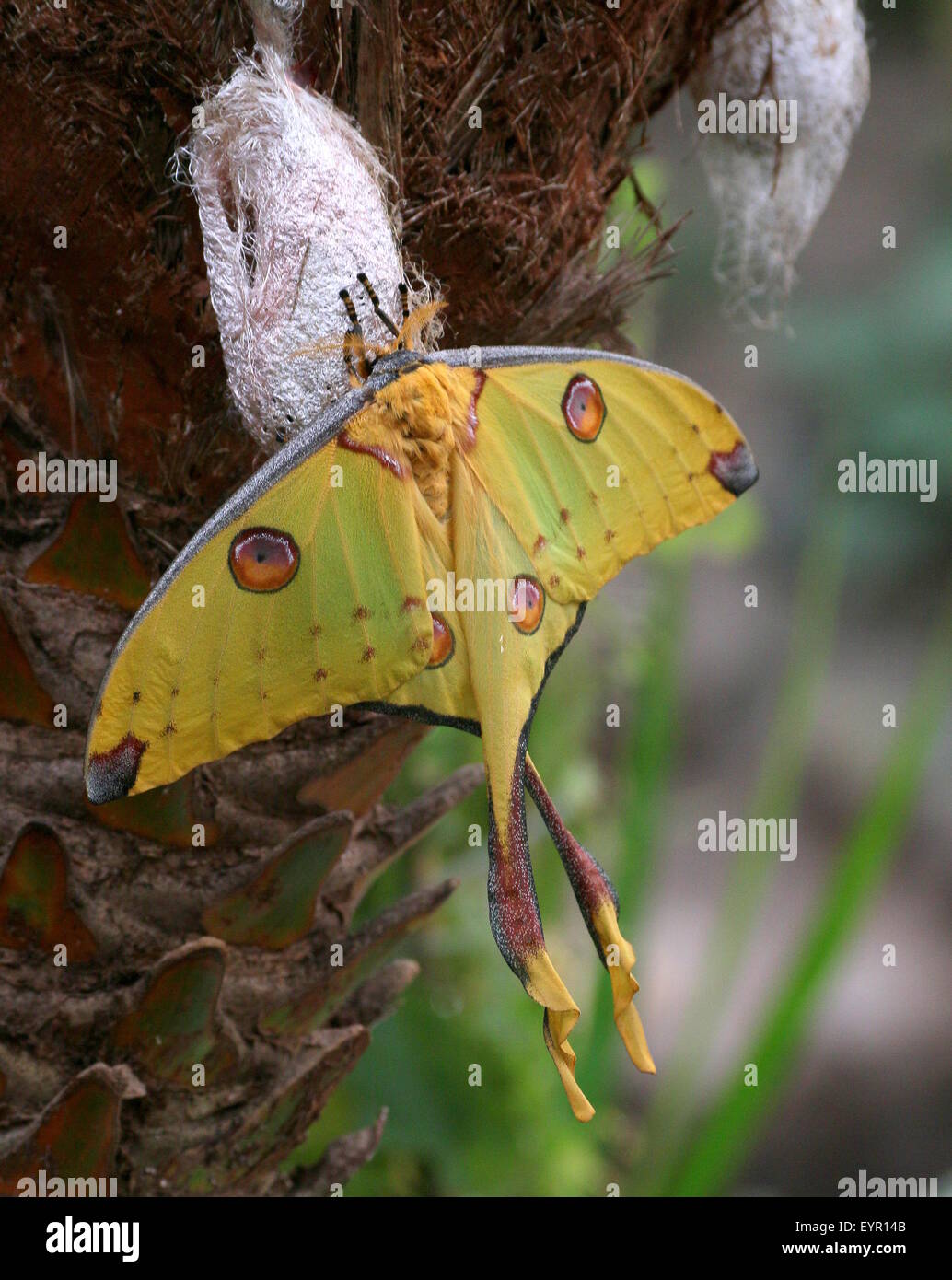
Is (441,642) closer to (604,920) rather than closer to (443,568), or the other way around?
(443,568)

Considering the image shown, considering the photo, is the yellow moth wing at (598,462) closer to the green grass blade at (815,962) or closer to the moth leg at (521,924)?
the moth leg at (521,924)

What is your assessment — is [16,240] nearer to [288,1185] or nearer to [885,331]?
[288,1185]

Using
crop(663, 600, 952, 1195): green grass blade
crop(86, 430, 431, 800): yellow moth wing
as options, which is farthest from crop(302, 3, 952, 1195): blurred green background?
crop(86, 430, 431, 800): yellow moth wing

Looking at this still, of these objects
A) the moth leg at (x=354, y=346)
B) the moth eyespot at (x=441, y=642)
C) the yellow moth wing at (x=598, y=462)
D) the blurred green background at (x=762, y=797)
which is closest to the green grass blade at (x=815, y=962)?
the blurred green background at (x=762, y=797)

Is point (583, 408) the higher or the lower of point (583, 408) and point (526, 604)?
the higher

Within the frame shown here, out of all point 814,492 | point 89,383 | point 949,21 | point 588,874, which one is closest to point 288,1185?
point 588,874

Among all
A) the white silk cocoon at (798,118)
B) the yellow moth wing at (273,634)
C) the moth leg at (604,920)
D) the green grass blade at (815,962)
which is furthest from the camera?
the green grass blade at (815,962)

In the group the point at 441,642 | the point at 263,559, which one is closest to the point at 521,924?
the point at 441,642
